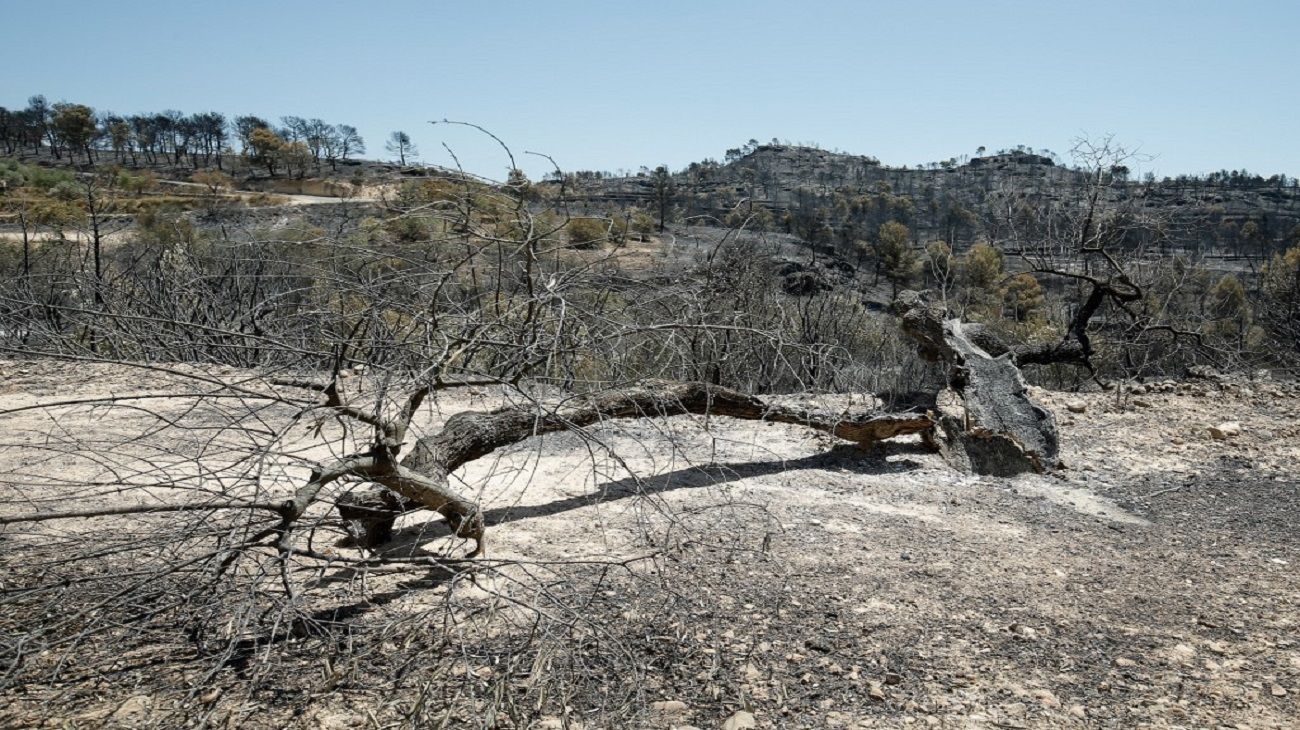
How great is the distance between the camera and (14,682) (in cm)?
281

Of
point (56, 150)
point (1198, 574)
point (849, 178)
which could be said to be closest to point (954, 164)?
point (849, 178)

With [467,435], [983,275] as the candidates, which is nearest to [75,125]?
[983,275]

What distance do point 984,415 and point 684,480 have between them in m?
2.31

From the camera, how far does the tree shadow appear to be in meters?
4.64

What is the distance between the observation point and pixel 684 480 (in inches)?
225

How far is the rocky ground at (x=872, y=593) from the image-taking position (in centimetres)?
299

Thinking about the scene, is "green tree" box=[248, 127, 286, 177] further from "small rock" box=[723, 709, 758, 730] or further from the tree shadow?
"small rock" box=[723, 709, 758, 730]

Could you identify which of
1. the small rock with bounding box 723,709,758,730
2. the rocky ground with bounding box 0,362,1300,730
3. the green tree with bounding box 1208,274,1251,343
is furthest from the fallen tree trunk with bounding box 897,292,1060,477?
the green tree with bounding box 1208,274,1251,343

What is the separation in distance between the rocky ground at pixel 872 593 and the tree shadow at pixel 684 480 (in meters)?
0.02

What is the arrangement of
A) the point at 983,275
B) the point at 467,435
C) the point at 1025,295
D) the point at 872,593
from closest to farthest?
the point at 872,593
the point at 467,435
the point at 1025,295
the point at 983,275

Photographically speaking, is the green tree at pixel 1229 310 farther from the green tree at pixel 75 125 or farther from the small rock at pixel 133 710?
the green tree at pixel 75 125

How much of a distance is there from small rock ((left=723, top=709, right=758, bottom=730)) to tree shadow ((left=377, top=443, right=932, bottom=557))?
56.8 inches

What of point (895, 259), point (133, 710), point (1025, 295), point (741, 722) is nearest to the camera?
point (133, 710)

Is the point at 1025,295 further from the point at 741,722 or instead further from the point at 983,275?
the point at 741,722
